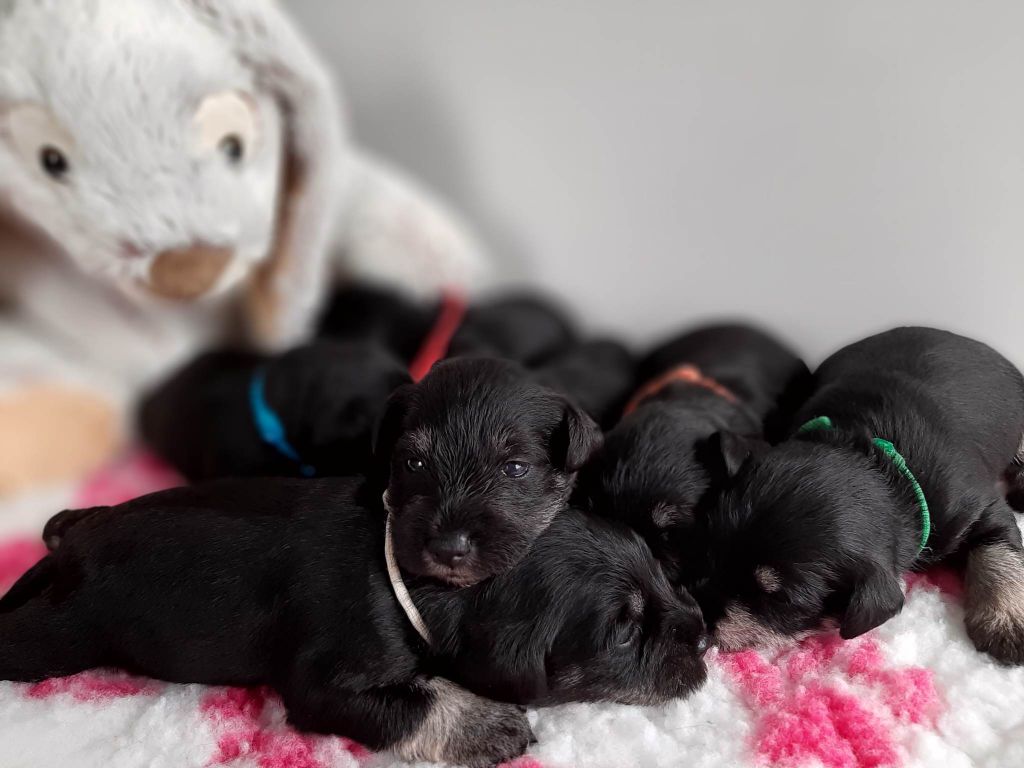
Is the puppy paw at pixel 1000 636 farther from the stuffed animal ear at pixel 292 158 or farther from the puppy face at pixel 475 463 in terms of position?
the stuffed animal ear at pixel 292 158

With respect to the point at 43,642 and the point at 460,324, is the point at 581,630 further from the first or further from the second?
the point at 460,324

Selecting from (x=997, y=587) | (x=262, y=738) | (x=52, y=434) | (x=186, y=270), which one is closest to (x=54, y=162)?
(x=186, y=270)

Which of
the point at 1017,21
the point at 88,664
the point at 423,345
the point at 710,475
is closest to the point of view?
the point at 88,664

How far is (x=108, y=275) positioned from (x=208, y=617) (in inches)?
42.1

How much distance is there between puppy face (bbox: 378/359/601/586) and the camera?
4.58ft

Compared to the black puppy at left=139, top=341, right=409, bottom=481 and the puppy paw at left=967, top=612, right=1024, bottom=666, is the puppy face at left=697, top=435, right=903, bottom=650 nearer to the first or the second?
the puppy paw at left=967, top=612, right=1024, bottom=666

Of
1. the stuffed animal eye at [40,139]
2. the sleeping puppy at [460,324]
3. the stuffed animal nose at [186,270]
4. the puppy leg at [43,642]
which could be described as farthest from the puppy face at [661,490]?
the stuffed animal eye at [40,139]

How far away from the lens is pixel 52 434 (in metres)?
2.28

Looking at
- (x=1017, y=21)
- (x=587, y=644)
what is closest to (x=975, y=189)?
(x=1017, y=21)

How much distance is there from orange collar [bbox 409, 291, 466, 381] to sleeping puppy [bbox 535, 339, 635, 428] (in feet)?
1.07

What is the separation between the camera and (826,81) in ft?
7.03

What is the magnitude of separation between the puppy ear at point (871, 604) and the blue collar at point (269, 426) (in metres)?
1.20

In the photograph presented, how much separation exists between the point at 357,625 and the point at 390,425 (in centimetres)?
40

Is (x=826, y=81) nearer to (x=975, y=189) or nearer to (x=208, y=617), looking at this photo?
(x=975, y=189)
